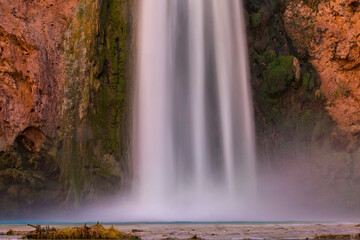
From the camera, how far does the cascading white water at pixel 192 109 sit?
52.2 feet

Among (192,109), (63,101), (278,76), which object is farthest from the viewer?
(278,76)

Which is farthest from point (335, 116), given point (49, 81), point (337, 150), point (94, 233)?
point (94, 233)

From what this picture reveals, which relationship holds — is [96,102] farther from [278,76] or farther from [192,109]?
[278,76]

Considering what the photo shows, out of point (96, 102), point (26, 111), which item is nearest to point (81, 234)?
point (26, 111)

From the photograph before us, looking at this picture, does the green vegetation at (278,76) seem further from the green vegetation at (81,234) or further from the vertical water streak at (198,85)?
the green vegetation at (81,234)

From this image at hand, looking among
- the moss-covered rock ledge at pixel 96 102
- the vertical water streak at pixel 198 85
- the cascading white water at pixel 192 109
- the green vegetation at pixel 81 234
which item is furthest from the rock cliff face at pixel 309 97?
the green vegetation at pixel 81 234

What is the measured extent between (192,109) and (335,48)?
24.3ft

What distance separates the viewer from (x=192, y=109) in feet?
55.1

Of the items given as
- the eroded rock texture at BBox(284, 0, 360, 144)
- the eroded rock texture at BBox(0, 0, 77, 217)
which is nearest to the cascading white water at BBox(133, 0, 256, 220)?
the eroded rock texture at BBox(0, 0, 77, 217)

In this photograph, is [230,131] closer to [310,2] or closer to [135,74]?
[135,74]

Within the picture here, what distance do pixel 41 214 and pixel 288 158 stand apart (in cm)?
968

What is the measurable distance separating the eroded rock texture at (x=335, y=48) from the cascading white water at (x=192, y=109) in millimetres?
4028

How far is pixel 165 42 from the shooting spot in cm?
1709

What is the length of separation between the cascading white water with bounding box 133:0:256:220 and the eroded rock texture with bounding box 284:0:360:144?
403 centimetres
